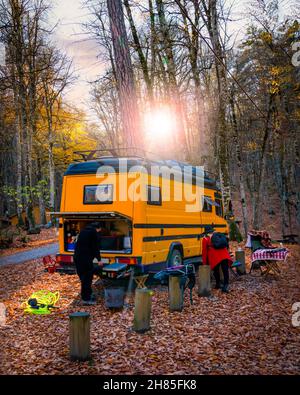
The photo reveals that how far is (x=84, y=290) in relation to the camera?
770 cm

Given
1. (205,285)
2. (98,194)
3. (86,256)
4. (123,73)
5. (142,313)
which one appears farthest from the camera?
(123,73)

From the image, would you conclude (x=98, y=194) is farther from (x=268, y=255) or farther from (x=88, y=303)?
(x=268, y=255)

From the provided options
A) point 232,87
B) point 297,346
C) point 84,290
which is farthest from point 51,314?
point 232,87

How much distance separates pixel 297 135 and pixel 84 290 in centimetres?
1478

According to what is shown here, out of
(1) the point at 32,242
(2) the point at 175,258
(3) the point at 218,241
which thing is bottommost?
(1) the point at 32,242

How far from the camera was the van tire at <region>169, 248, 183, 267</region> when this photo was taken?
934 cm

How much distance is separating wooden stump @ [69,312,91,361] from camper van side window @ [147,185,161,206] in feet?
12.7

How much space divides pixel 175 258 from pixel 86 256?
2855 mm

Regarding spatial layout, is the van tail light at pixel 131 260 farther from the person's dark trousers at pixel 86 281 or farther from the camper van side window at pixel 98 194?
the camper van side window at pixel 98 194

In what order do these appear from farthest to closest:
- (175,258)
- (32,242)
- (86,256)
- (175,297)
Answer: (32,242), (175,258), (86,256), (175,297)

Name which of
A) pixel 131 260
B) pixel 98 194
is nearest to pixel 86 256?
pixel 131 260

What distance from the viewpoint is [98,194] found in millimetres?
8461

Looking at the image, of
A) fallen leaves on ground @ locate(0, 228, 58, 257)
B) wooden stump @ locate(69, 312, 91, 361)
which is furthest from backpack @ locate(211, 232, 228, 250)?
fallen leaves on ground @ locate(0, 228, 58, 257)
